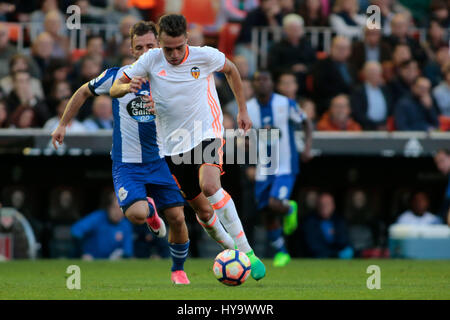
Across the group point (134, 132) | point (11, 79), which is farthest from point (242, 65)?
point (134, 132)

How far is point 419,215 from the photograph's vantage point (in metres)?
15.2

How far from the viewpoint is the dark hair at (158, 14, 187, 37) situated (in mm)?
8117

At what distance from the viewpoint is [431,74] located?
16.7 m

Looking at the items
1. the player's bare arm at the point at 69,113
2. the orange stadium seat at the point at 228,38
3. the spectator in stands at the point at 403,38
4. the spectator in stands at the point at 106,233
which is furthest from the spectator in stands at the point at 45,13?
the player's bare arm at the point at 69,113

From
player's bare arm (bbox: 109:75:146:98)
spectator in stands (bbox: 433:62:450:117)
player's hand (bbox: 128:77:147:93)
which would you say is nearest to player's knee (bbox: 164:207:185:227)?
player's bare arm (bbox: 109:75:146:98)

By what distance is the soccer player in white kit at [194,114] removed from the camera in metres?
8.45

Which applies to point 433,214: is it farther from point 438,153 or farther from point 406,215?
point 438,153

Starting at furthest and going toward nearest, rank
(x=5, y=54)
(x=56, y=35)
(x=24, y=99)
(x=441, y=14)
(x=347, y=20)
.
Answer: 1. (x=441, y=14)
2. (x=347, y=20)
3. (x=56, y=35)
4. (x=5, y=54)
5. (x=24, y=99)

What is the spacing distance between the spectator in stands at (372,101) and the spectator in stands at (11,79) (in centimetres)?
472

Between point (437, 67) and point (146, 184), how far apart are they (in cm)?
885

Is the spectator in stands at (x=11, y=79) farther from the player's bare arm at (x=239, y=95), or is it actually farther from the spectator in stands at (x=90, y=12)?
the player's bare arm at (x=239, y=95)

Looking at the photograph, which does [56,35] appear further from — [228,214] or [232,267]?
[232,267]
